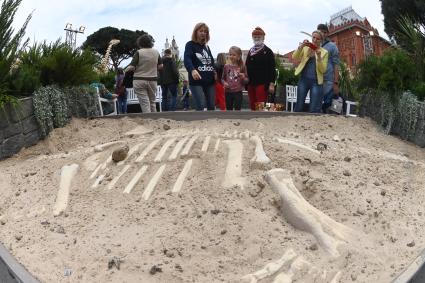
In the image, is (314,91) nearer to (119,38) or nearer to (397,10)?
(397,10)

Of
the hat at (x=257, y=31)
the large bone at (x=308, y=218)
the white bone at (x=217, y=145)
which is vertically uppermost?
the hat at (x=257, y=31)

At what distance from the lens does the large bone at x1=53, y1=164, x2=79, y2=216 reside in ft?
12.6

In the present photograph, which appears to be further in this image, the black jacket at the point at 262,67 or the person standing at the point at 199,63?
the black jacket at the point at 262,67

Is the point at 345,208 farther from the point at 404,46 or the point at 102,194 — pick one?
the point at 404,46

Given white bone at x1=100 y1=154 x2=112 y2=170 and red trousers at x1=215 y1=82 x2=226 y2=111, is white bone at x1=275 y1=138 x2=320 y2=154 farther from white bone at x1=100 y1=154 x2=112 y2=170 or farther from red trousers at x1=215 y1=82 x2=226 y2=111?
red trousers at x1=215 y1=82 x2=226 y2=111

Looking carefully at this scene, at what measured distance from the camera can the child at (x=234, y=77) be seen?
7645 mm

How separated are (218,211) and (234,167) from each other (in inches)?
22.8

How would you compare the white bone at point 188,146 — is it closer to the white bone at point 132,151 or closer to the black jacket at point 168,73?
the white bone at point 132,151

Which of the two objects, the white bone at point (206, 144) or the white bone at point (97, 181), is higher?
the white bone at point (206, 144)

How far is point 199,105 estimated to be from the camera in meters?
7.09

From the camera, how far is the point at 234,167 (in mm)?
3949

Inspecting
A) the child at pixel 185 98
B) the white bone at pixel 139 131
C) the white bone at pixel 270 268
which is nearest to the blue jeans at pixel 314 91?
the white bone at pixel 139 131

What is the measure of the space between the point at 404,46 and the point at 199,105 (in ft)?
10.0

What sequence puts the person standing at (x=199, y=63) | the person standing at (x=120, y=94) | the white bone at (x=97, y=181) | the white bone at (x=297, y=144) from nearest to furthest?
1. the white bone at (x=97, y=181)
2. the white bone at (x=297, y=144)
3. the person standing at (x=199, y=63)
4. the person standing at (x=120, y=94)
